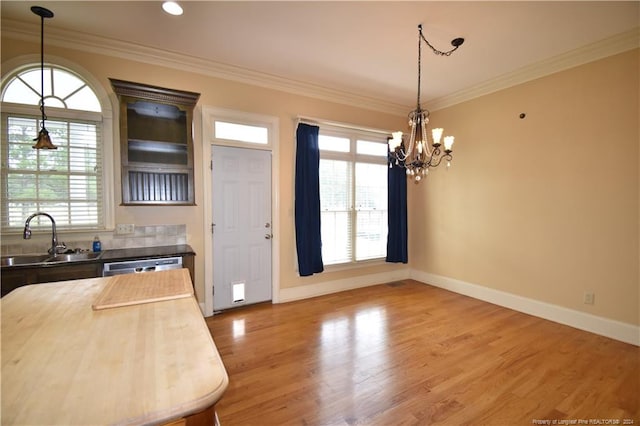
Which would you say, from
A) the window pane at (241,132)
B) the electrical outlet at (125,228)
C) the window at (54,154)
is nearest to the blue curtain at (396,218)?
the window pane at (241,132)

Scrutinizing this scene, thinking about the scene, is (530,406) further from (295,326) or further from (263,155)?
(263,155)

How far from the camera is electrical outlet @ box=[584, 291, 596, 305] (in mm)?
3254

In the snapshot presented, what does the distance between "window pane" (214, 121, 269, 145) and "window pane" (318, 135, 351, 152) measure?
0.86 m

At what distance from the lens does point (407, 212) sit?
17.5 ft

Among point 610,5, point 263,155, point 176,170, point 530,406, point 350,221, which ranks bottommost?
point 530,406

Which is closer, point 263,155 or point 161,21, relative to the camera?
point 161,21

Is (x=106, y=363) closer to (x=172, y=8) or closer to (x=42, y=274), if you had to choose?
(x=42, y=274)

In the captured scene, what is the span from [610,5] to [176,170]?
4375 mm

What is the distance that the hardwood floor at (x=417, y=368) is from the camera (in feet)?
6.63

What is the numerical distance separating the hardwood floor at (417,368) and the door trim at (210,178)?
0.42 m

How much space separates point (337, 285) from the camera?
4.62 m

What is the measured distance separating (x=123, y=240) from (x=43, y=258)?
0.66m

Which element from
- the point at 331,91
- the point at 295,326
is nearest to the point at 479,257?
the point at 295,326

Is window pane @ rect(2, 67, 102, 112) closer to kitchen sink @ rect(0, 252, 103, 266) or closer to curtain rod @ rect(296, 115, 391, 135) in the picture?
kitchen sink @ rect(0, 252, 103, 266)
